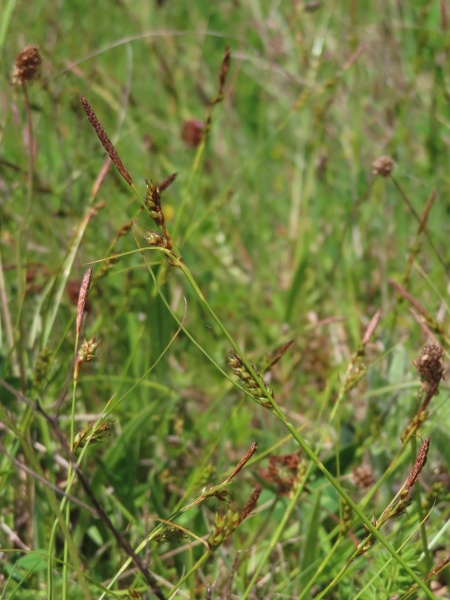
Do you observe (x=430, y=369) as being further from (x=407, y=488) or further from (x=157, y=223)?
(x=157, y=223)

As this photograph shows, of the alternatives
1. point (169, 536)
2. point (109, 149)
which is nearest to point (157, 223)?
point (109, 149)

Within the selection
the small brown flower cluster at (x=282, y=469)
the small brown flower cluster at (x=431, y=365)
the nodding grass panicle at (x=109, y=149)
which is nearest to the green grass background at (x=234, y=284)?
the small brown flower cluster at (x=282, y=469)

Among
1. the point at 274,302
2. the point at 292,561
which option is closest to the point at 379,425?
the point at 292,561

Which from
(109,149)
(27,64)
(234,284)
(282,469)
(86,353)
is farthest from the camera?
(234,284)

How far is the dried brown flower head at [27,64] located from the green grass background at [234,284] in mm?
253

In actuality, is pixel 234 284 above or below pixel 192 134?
below

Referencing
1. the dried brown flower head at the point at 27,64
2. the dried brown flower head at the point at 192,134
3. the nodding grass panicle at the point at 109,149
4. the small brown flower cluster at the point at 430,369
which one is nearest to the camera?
the nodding grass panicle at the point at 109,149

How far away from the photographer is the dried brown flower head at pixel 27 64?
1.18 meters

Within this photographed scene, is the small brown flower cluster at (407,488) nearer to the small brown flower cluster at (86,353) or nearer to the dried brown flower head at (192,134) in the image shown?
the small brown flower cluster at (86,353)

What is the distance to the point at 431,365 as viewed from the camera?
3.29ft

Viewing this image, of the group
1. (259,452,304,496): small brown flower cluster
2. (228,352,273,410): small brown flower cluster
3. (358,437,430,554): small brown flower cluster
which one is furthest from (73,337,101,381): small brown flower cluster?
(259,452,304,496): small brown flower cluster

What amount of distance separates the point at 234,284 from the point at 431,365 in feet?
4.49

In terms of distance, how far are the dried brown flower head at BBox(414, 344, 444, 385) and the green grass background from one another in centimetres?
25

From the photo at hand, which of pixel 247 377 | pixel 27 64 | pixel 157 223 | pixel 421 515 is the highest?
pixel 27 64
